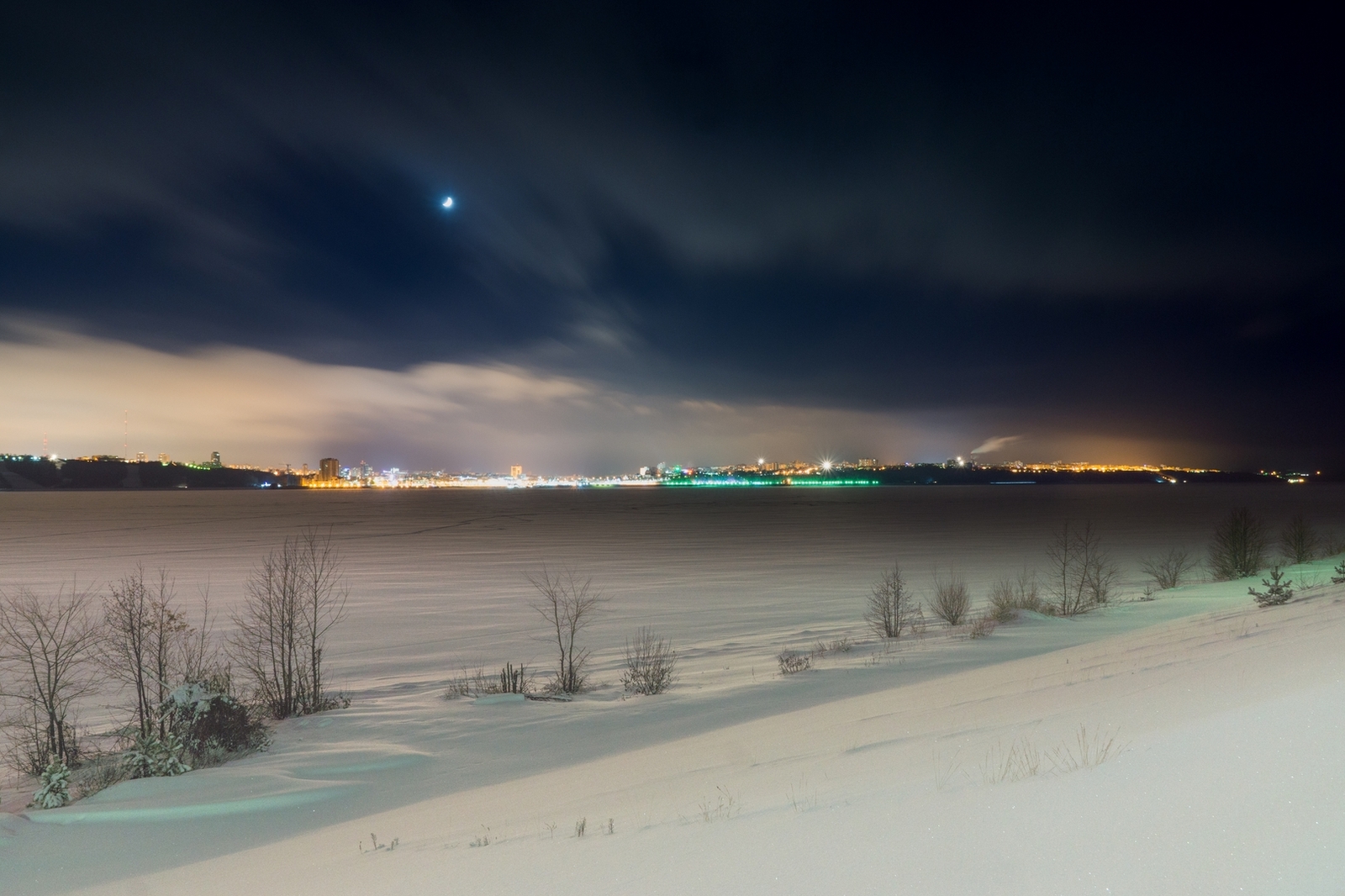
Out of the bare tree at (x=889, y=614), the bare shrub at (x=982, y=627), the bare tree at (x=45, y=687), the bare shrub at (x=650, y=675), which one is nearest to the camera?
the bare tree at (x=45, y=687)

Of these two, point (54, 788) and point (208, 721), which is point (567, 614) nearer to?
point (208, 721)

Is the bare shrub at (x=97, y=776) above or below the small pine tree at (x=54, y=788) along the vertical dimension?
below

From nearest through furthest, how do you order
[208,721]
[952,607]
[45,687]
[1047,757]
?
1. [1047,757]
2. [208,721]
3. [45,687]
4. [952,607]

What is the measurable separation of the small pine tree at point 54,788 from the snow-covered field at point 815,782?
35 centimetres

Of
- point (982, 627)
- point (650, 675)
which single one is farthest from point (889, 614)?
point (650, 675)

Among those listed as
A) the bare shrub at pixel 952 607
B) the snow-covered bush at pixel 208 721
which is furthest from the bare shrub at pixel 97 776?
the bare shrub at pixel 952 607

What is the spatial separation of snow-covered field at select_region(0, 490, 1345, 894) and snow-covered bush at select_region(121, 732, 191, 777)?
0.44 metres

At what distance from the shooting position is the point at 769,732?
8.13 meters

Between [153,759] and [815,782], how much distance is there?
7.61m

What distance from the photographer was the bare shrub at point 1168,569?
2301cm

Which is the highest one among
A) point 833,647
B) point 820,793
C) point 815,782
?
point 820,793

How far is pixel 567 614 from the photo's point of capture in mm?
15773

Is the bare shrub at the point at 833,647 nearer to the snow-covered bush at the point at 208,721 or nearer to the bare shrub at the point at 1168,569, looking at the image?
the snow-covered bush at the point at 208,721

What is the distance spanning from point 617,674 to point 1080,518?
63477 millimetres
